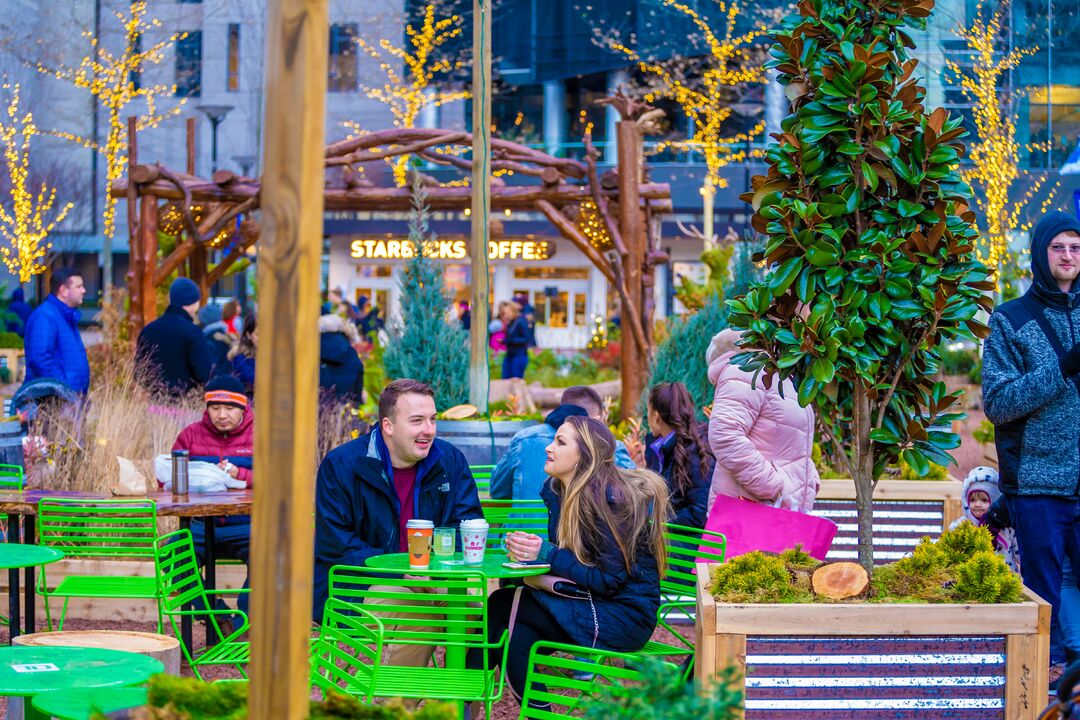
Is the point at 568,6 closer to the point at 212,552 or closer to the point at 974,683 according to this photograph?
the point at 212,552

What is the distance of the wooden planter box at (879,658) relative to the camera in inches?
170

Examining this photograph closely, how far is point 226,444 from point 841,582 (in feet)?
13.7

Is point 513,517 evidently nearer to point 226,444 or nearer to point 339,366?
point 226,444

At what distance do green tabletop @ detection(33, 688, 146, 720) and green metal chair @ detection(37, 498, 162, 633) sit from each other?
267 centimetres

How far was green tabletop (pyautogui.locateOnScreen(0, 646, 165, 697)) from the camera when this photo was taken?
3.69 metres

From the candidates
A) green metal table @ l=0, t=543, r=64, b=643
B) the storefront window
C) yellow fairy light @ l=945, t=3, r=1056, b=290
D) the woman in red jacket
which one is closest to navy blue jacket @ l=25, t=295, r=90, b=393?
the woman in red jacket

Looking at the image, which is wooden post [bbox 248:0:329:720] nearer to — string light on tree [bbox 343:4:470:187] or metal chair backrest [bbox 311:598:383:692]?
metal chair backrest [bbox 311:598:383:692]

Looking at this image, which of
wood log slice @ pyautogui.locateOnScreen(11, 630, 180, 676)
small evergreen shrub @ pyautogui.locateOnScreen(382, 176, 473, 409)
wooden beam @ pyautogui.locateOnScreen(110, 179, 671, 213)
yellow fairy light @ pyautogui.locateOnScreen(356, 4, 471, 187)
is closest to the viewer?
wood log slice @ pyautogui.locateOnScreen(11, 630, 180, 676)

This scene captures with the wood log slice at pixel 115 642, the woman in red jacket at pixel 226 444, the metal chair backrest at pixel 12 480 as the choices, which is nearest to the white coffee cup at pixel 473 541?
the wood log slice at pixel 115 642

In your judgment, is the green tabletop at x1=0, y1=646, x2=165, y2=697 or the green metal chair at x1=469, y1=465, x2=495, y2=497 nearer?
the green tabletop at x1=0, y1=646, x2=165, y2=697

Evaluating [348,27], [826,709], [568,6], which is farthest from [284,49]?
[568,6]

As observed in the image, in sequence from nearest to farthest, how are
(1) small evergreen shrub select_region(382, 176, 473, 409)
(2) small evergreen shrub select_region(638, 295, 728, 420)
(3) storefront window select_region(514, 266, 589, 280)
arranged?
Answer: (1) small evergreen shrub select_region(382, 176, 473, 409)
(2) small evergreen shrub select_region(638, 295, 728, 420)
(3) storefront window select_region(514, 266, 589, 280)

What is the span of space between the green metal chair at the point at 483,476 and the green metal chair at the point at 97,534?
6.56ft

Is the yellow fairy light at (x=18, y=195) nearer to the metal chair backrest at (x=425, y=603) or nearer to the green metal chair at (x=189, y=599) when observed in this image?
the green metal chair at (x=189, y=599)
